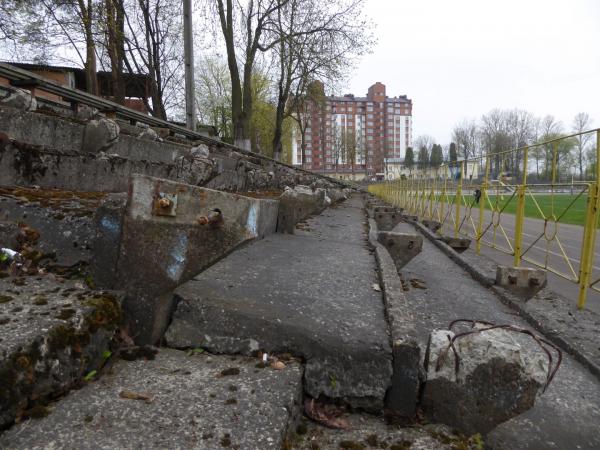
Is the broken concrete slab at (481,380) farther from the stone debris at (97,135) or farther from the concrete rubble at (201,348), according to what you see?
the stone debris at (97,135)

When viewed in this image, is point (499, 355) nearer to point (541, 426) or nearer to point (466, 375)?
point (466, 375)

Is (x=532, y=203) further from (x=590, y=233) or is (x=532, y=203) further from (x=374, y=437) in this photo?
(x=374, y=437)

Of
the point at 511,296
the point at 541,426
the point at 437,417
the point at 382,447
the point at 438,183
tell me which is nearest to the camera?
the point at 382,447

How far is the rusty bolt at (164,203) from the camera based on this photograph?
1.62 meters

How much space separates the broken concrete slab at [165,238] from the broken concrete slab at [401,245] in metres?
3.22

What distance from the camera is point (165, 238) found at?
169 centimetres

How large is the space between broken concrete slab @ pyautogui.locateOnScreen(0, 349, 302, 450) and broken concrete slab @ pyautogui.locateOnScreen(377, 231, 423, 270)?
3.28 m

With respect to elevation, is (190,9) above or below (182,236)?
above

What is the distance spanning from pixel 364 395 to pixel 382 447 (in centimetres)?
23

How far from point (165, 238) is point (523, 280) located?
4641 millimetres

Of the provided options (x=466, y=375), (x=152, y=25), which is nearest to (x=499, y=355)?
(x=466, y=375)

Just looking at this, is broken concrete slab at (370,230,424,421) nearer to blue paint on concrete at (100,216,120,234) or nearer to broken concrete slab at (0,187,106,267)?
blue paint on concrete at (100,216,120,234)

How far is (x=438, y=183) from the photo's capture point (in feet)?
48.3

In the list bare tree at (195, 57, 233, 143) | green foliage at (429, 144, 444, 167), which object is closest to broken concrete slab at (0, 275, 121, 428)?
bare tree at (195, 57, 233, 143)
